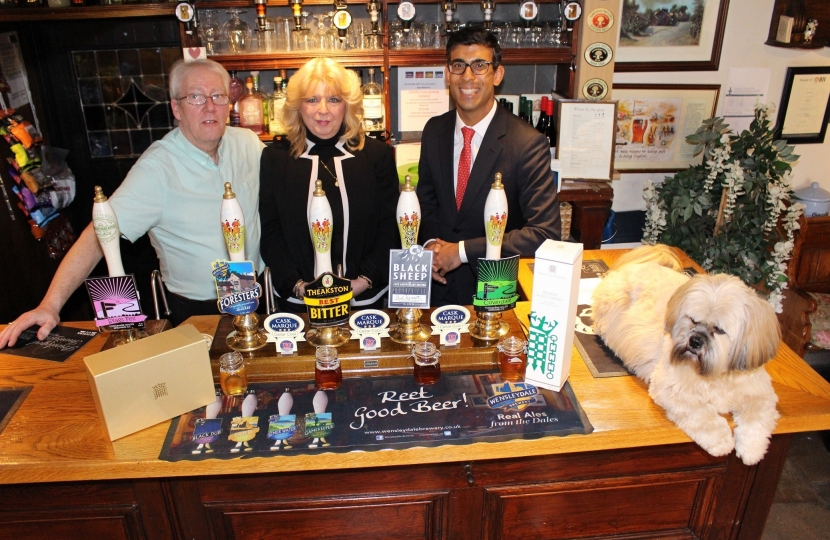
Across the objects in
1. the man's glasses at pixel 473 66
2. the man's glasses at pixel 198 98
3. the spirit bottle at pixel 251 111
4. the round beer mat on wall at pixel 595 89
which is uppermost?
the man's glasses at pixel 473 66

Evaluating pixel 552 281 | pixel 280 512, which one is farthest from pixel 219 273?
pixel 552 281

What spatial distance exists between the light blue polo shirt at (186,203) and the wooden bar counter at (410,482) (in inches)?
23.1

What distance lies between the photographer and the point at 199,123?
220 cm

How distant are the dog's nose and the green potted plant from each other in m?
2.15

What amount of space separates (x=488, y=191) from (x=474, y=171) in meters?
0.10

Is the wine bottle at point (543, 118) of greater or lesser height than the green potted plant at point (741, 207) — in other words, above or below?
above

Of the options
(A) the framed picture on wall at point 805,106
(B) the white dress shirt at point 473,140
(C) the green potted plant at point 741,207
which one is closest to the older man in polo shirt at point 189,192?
(B) the white dress shirt at point 473,140

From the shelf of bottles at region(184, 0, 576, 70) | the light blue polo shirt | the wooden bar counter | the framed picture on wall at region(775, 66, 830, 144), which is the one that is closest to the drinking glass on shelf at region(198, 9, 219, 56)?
the shelf of bottles at region(184, 0, 576, 70)

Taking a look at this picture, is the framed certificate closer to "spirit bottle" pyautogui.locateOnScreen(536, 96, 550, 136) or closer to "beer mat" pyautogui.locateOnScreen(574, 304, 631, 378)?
"spirit bottle" pyautogui.locateOnScreen(536, 96, 550, 136)

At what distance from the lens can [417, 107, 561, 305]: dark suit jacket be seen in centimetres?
237

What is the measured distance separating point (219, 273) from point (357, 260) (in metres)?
0.79

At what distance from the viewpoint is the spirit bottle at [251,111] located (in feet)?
11.4

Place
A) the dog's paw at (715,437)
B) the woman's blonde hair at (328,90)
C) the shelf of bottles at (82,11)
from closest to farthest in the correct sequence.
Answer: the dog's paw at (715,437)
the woman's blonde hair at (328,90)
the shelf of bottles at (82,11)

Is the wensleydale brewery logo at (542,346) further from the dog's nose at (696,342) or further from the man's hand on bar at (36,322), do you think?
the man's hand on bar at (36,322)
